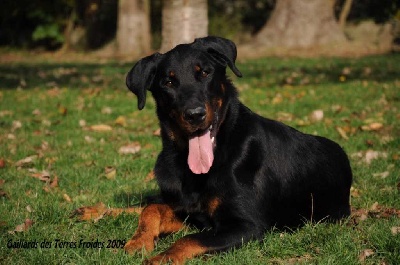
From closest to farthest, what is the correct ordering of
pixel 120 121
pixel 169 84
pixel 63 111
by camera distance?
pixel 169 84 → pixel 120 121 → pixel 63 111

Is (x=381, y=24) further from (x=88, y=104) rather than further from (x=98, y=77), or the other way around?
(x=88, y=104)

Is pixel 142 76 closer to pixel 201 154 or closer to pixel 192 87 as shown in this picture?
pixel 192 87

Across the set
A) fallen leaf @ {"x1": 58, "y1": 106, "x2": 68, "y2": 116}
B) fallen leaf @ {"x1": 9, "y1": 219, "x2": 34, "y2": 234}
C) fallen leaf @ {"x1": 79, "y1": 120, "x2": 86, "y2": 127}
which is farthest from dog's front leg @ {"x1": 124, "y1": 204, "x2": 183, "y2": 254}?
fallen leaf @ {"x1": 58, "y1": 106, "x2": 68, "y2": 116}

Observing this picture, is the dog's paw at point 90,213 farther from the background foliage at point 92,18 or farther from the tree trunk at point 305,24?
the background foliage at point 92,18

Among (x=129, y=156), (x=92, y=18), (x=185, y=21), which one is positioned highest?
(x=185, y=21)

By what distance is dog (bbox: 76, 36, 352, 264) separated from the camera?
4125 millimetres

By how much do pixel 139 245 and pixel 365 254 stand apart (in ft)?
4.88

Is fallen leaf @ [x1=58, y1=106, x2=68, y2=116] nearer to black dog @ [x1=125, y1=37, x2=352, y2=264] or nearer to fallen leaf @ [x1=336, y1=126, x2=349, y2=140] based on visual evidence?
fallen leaf @ [x1=336, y1=126, x2=349, y2=140]

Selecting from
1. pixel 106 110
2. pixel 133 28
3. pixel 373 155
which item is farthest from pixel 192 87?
pixel 133 28

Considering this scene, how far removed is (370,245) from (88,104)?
300 inches

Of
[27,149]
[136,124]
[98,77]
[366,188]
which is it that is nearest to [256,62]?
[98,77]

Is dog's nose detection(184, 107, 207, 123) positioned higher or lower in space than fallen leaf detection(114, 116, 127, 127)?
higher

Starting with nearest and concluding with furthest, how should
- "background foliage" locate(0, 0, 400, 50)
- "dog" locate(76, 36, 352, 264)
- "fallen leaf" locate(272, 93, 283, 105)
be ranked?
"dog" locate(76, 36, 352, 264) < "fallen leaf" locate(272, 93, 283, 105) < "background foliage" locate(0, 0, 400, 50)

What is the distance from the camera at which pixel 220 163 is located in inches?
169
